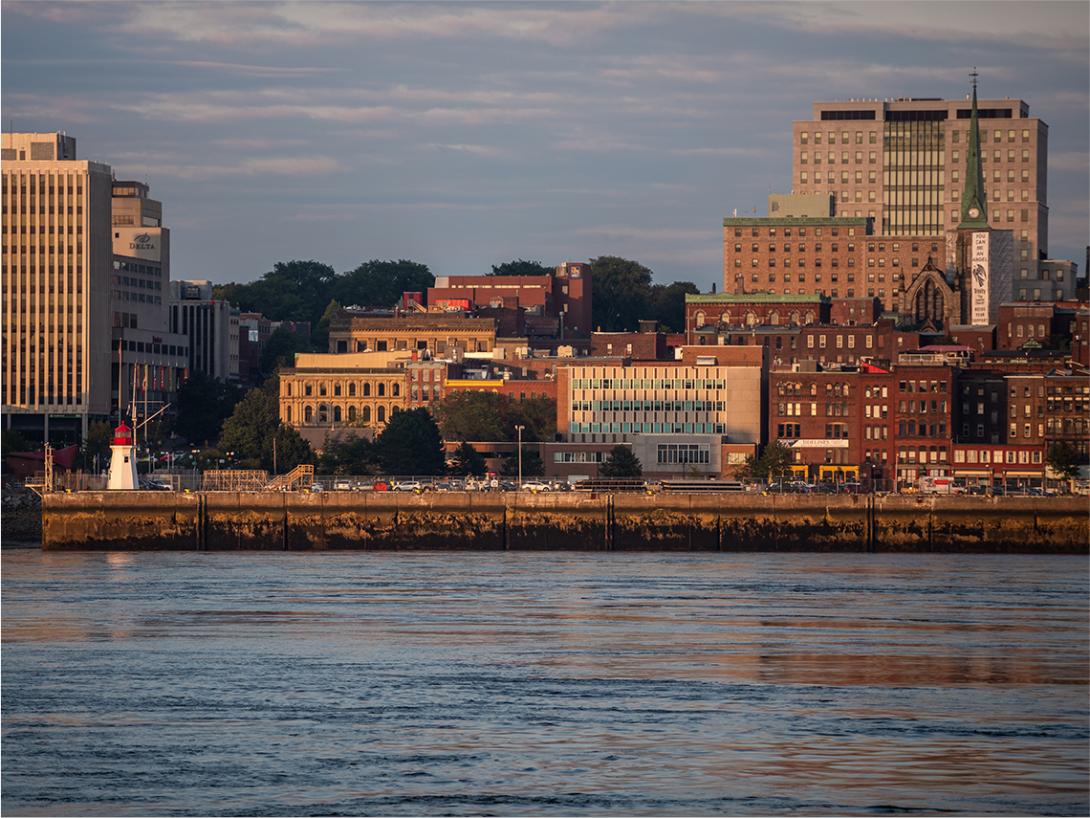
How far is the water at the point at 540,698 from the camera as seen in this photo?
150 ft

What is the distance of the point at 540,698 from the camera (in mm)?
57562

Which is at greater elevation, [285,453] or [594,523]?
[285,453]

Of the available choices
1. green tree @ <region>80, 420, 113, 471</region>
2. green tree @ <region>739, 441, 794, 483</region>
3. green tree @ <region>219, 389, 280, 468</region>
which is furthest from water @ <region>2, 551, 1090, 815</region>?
green tree @ <region>80, 420, 113, 471</region>

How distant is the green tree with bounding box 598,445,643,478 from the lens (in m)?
188

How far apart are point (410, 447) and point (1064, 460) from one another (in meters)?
54.3

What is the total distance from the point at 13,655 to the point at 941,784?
31.3 m

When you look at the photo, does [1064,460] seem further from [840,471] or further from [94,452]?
[94,452]

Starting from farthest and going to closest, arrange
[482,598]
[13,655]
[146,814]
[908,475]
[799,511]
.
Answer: [908,475], [799,511], [482,598], [13,655], [146,814]

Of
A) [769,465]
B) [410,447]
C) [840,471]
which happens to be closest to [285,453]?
[410,447]

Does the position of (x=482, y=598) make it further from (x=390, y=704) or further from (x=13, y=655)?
(x=390, y=704)

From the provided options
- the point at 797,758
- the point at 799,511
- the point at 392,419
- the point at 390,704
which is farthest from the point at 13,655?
the point at 392,419

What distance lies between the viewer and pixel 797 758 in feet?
161

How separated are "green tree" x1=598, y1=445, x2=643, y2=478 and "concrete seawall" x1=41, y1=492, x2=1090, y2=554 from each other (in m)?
59.0

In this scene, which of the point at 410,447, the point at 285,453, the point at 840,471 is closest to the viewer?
the point at 285,453
